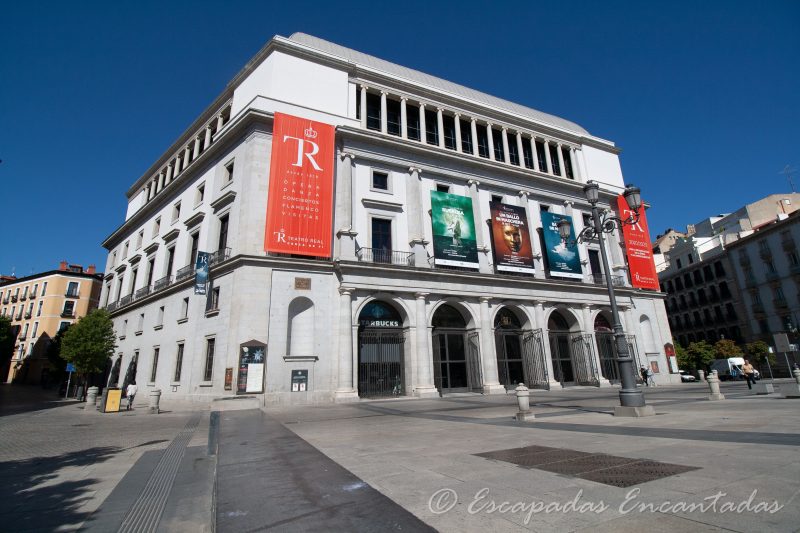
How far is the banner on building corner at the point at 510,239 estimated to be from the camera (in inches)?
1019

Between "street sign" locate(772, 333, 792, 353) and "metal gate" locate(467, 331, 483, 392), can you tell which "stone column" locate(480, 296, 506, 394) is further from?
"street sign" locate(772, 333, 792, 353)

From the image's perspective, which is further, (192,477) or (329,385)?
(329,385)

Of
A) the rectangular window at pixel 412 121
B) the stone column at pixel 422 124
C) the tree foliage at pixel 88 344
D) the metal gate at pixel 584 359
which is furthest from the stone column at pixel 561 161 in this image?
the tree foliage at pixel 88 344

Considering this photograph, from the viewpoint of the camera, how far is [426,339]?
22359mm

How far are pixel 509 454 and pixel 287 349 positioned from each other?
15.6m

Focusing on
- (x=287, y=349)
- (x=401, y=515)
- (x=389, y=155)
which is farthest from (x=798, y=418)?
(x=389, y=155)

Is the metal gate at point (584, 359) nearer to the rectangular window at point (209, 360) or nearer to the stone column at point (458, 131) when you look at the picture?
the stone column at point (458, 131)

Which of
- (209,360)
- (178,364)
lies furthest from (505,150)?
(178,364)

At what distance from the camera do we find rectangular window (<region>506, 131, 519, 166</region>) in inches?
1259

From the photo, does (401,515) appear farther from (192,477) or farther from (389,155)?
(389,155)

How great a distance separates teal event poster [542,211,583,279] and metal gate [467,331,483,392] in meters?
8.17

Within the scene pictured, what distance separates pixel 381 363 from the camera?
2172 cm

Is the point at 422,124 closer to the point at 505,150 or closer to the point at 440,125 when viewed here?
the point at 440,125

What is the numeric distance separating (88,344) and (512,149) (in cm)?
3648
